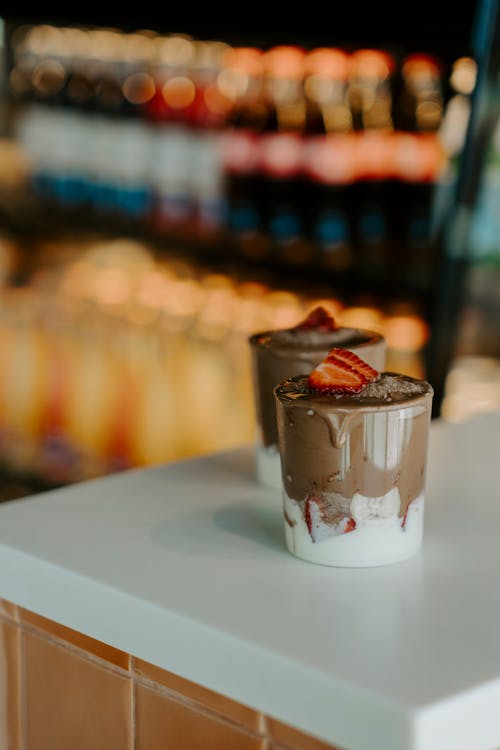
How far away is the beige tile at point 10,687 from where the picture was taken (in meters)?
0.99

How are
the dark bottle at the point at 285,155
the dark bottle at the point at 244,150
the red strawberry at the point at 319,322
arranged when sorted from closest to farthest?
the red strawberry at the point at 319,322 < the dark bottle at the point at 285,155 < the dark bottle at the point at 244,150

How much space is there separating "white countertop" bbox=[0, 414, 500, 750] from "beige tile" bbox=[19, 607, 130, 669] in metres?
0.05

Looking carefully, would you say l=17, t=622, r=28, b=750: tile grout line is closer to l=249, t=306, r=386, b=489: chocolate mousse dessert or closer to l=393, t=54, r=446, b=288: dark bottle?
l=249, t=306, r=386, b=489: chocolate mousse dessert

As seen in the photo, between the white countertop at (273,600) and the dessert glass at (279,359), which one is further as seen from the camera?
the dessert glass at (279,359)

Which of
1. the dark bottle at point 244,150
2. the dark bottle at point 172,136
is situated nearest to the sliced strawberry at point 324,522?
the dark bottle at point 244,150

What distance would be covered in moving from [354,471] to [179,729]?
23 centimetres

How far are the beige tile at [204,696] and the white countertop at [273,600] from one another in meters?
0.04

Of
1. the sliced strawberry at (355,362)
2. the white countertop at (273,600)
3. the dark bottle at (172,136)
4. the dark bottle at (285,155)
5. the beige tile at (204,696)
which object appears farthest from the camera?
the dark bottle at (172,136)

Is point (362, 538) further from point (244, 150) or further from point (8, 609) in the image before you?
point (244, 150)

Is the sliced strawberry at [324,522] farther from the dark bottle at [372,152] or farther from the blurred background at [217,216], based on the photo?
the dark bottle at [372,152]

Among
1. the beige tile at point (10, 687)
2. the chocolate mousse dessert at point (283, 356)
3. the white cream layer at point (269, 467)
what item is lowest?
the beige tile at point (10, 687)

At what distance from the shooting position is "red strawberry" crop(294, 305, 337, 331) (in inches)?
43.8

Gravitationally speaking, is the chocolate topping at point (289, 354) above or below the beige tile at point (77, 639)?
above

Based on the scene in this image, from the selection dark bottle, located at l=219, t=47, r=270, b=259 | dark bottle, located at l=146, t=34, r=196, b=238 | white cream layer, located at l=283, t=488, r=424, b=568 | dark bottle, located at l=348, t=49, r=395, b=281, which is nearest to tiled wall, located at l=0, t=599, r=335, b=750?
white cream layer, located at l=283, t=488, r=424, b=568
